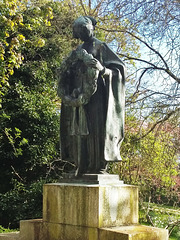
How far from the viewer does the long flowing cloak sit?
16.5 ft

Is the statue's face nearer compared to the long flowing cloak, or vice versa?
the long flowing cloak

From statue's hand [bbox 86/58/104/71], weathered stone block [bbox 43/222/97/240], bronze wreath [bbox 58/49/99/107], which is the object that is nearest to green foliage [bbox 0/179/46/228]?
weathered stone block [bbox 43/222/97/240]

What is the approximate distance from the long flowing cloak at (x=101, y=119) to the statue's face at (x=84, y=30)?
149 mm

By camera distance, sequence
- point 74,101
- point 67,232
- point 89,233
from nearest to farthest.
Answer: point 89,233
point 67,232
point 74,101

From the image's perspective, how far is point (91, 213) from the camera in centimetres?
445

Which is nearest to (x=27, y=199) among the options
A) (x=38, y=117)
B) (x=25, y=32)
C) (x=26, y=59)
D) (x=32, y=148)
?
(x=32, y=148)

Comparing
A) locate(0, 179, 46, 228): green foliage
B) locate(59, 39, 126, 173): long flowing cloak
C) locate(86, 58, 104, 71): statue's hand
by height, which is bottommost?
locate(0, 179, 46, 228): green foliage

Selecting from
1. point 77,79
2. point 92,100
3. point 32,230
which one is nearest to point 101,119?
point 92,100

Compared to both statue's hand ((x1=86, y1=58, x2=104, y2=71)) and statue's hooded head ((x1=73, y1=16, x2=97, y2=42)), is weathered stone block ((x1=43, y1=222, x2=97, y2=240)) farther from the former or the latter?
statue's hooded head ((x1=73, y1=16, x2=97, y2=42))

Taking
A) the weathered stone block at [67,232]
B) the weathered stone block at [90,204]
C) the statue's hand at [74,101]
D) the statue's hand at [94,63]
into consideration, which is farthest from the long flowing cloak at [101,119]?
the weathered stone block at [67,232]

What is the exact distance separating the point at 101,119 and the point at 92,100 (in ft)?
0.89

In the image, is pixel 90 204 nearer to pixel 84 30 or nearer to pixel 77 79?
pixel 77 79

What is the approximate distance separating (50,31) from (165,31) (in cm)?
611

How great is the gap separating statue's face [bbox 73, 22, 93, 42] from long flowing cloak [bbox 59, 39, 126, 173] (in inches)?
5.9
